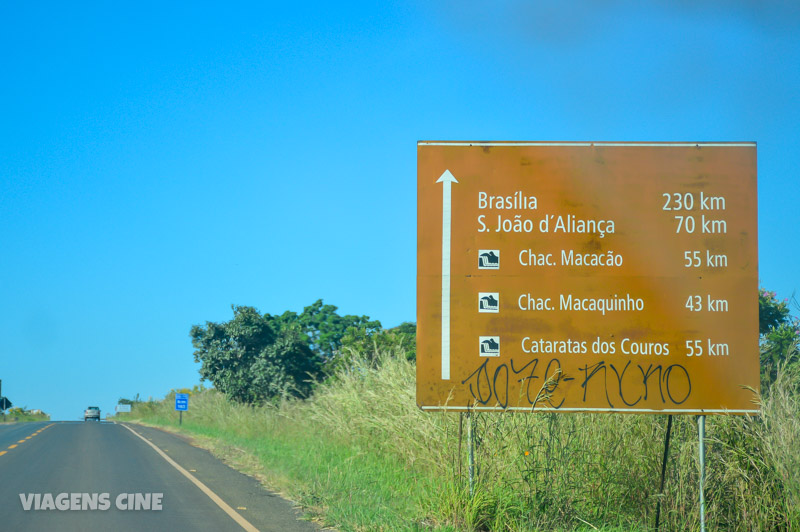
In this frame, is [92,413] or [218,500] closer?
[218,500]

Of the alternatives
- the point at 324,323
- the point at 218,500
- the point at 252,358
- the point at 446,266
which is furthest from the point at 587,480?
the point at 324,323

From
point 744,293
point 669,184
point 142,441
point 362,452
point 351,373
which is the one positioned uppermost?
point 669,184

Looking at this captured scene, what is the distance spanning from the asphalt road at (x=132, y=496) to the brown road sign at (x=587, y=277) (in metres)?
3.45

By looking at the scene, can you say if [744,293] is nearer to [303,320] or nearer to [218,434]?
[218,434]

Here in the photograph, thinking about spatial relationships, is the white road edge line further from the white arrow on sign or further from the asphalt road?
the white arrow on sign

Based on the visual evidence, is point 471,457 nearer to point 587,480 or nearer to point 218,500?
point 587,480

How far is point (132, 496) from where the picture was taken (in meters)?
11.5

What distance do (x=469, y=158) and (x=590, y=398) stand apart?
133 inches

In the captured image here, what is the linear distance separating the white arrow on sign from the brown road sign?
0.7 inches

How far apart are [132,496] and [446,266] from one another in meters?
6.91

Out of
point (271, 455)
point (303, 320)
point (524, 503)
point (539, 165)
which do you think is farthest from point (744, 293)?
point (303, 320)

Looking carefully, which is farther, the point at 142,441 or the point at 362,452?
the point at 142,441

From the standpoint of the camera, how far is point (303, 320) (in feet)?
188

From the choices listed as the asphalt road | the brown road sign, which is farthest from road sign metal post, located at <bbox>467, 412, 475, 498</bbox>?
the asphalt road
